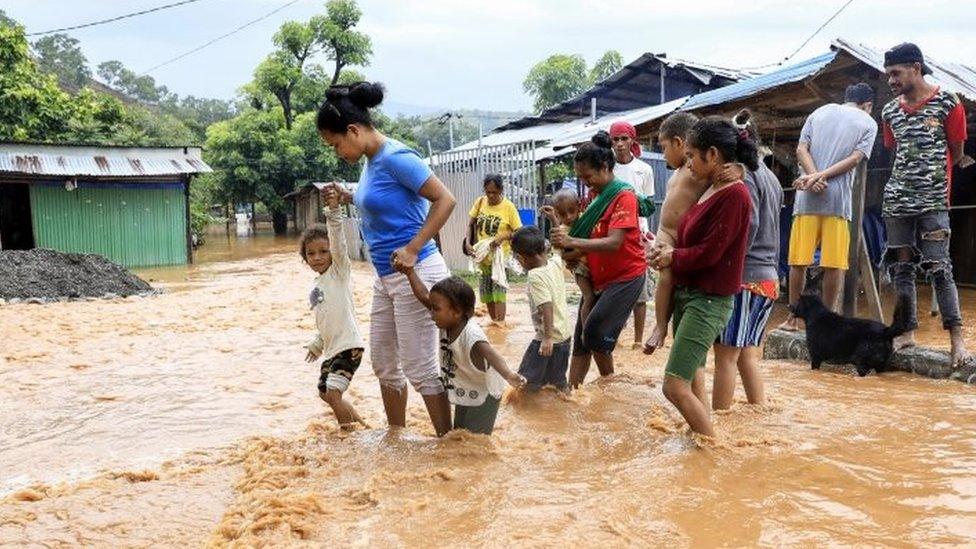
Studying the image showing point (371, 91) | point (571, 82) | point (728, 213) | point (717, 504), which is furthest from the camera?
point (571, 82)

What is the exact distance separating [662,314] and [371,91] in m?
1.90

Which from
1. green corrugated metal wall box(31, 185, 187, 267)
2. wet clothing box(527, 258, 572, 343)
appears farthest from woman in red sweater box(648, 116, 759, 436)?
green corrugated metal wall box(31, 185, 187, 267)

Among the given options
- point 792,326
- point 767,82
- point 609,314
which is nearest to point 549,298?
point 609,314

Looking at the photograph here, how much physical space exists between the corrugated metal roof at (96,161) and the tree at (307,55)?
14.0m

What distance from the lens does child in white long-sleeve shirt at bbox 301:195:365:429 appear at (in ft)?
14.1

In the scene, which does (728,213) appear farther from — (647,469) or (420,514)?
(420,514)

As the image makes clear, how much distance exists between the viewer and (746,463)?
136 inches

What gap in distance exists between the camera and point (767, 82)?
28.5 feet

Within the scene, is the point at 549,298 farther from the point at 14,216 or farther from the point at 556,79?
the point at 556,79

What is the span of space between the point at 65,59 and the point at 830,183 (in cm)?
8042

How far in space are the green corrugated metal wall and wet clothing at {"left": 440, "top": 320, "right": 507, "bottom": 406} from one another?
65.7 ft

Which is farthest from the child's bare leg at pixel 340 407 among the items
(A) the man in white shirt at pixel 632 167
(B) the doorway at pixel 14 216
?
(B) the doorway at pixel 14 216

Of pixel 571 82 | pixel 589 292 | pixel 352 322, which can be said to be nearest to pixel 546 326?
pixel 589 292

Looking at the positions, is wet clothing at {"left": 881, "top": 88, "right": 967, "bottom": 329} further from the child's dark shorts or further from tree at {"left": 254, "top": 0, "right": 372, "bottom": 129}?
tree at {"left": 254, "top": 0, "right": 372, "bottom": 129}
